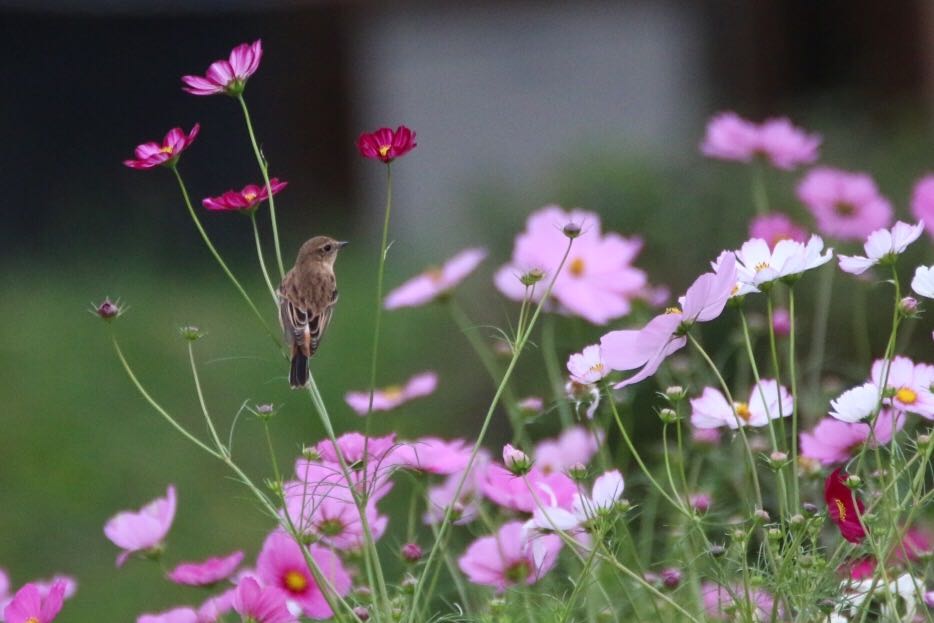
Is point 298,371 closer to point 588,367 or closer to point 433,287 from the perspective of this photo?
point 588,367

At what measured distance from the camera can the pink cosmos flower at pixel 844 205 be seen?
1.60m

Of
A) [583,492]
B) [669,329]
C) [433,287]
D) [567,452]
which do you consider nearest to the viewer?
[669,329]

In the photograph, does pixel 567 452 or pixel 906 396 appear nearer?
pixel 906 396

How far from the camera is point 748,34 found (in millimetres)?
5305

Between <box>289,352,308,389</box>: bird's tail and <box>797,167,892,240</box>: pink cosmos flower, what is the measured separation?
2.48 ft

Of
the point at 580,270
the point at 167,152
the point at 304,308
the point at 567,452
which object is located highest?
the point at 167,152

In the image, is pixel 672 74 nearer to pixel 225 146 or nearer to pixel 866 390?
pixel 225 146

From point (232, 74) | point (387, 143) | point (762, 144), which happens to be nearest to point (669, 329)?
point (387, 143)

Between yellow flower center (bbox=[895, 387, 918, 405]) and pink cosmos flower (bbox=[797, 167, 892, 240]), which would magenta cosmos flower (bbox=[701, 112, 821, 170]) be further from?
yellow flower center (bbox=[895, 387, 918, 405])

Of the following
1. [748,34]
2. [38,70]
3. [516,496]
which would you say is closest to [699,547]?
[516,496]

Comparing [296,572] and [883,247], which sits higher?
[883,247]

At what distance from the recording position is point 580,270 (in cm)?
145

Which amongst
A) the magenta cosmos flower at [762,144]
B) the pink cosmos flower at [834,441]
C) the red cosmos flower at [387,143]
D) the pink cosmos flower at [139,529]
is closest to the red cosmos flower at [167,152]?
the red cosmos flower at [387,143]

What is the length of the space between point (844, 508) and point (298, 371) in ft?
1.13
